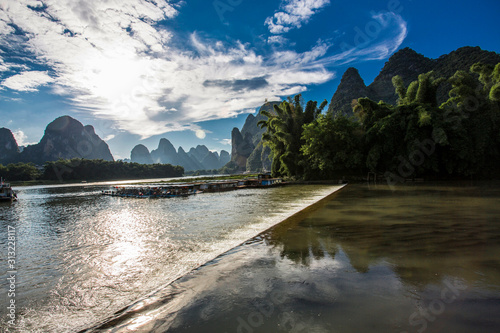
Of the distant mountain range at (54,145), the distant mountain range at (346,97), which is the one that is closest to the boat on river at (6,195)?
the distant mountain range at (346,97)

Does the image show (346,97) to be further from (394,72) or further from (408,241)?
(408,241)

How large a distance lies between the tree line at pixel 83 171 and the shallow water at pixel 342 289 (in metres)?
90.2

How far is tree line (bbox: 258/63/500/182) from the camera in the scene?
2354 centimetres

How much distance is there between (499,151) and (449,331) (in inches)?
1319

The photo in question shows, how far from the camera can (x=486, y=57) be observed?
5238cm

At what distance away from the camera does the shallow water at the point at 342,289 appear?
246cm

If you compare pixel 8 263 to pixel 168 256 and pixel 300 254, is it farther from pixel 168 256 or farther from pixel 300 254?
pixel 300 254

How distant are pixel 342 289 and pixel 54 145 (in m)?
206

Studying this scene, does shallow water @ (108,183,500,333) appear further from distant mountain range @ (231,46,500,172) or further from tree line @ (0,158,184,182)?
tree line @ (0,158,184,182)

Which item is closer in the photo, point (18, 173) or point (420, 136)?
point (420, 136)

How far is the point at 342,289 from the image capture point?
3.14 m

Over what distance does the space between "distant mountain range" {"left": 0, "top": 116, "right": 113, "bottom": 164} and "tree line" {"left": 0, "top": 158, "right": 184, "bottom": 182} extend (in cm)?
7708

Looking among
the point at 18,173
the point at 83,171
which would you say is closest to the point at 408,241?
the point at 83,171

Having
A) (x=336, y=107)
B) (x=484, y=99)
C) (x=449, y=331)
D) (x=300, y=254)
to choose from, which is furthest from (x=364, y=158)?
(x=336, y=107)
